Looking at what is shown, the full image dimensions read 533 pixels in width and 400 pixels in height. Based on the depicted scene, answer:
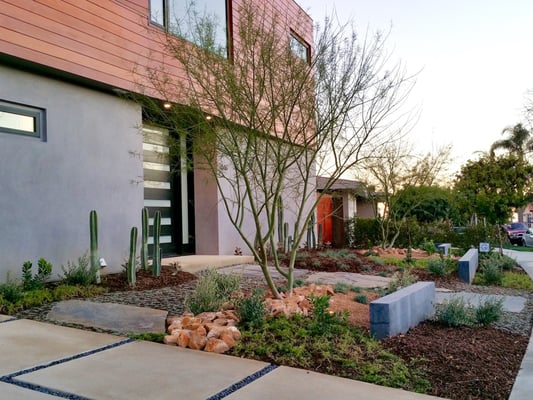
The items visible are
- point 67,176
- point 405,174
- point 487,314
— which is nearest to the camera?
point 487,314

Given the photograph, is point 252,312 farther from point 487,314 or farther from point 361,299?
point 487,314

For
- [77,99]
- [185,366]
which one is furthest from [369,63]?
[77,99]

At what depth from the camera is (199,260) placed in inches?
382

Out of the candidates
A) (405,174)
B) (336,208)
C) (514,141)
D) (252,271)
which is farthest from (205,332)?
Answer: (514,141)

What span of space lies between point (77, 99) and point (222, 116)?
340cm

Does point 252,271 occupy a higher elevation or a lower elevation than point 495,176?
lower

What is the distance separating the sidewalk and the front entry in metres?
5.97

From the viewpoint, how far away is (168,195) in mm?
10953

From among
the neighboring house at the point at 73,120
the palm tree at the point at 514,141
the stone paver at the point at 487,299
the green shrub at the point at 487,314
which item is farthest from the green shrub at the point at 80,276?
the palm tree at the point at 514,141

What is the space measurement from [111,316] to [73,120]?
3955 mm

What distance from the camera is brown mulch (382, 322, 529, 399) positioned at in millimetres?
3496

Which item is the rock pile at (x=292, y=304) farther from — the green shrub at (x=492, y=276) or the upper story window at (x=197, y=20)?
the green shrub at (x=492, y=276)

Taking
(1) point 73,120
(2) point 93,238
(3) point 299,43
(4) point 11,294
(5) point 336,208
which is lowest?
(4) point 11,294

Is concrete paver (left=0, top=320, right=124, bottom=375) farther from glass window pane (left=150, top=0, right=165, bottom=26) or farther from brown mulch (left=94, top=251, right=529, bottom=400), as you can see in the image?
glass window pane (left=150, top=0, right=165, bottom=26)
